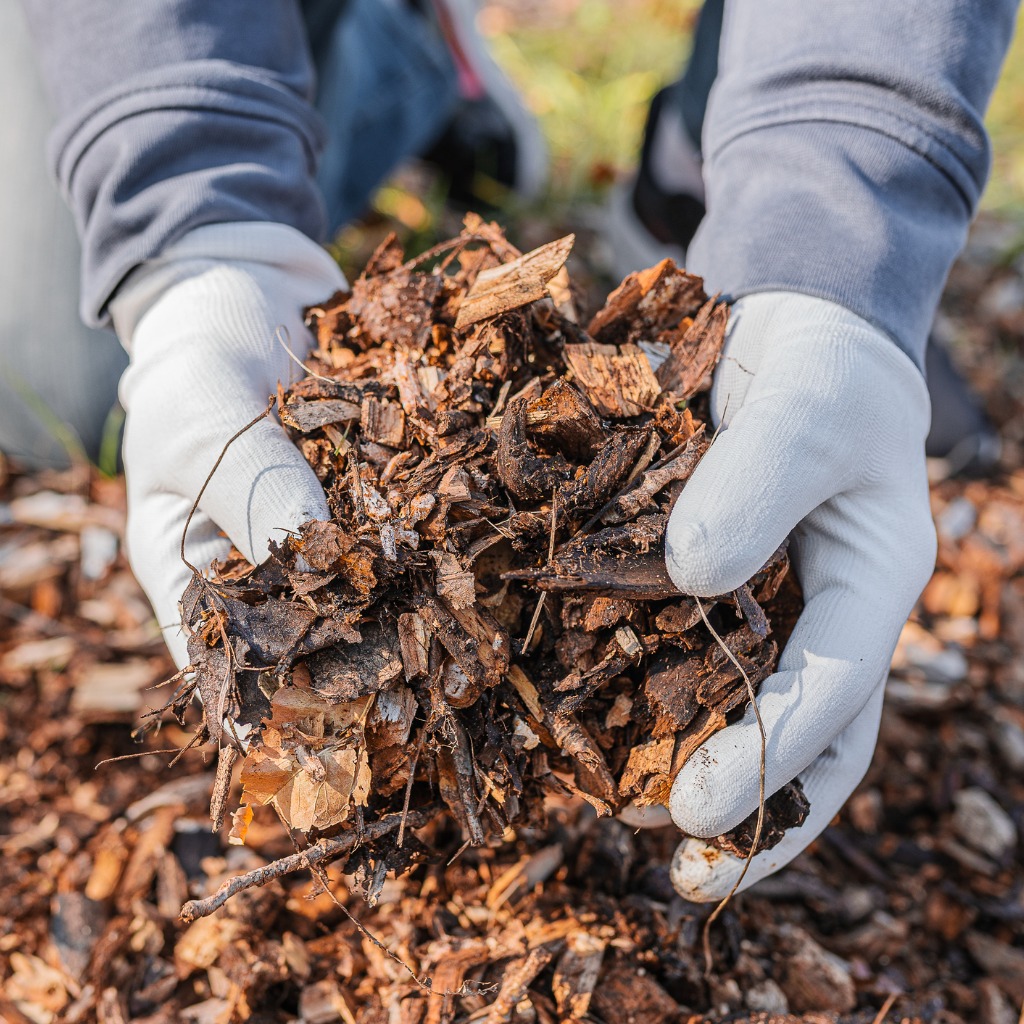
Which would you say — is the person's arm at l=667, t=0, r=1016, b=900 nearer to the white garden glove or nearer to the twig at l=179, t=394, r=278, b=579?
the white garden glove

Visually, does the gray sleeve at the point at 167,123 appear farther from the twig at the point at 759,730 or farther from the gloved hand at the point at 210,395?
the twig at the point at 759,730

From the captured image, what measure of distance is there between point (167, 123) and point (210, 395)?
892 mm

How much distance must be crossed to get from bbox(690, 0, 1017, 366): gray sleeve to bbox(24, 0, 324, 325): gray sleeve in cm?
132

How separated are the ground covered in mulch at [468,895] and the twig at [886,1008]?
16 millimetres

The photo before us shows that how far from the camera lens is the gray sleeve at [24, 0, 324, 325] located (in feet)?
7.21

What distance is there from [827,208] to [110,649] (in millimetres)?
2577

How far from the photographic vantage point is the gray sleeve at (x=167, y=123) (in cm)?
220

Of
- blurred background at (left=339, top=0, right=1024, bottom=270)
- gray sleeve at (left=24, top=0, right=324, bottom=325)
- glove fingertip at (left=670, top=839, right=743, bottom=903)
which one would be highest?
gray sleeve at (left=24, top=0, right=324, bottom=325)

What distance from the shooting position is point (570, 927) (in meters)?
1.84

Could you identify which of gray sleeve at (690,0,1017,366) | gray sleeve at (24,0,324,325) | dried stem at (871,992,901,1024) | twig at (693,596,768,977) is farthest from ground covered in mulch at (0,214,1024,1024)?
gray sleeve at (690,0,1017,366)

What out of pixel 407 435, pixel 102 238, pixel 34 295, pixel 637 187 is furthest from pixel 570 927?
pixel 637 187

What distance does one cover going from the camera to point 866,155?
2.04m

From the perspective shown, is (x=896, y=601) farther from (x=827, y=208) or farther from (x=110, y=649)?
(x=110, y=649)

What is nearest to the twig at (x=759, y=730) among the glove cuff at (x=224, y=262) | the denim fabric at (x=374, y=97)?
the glove cuff at (x=224, y=262)
